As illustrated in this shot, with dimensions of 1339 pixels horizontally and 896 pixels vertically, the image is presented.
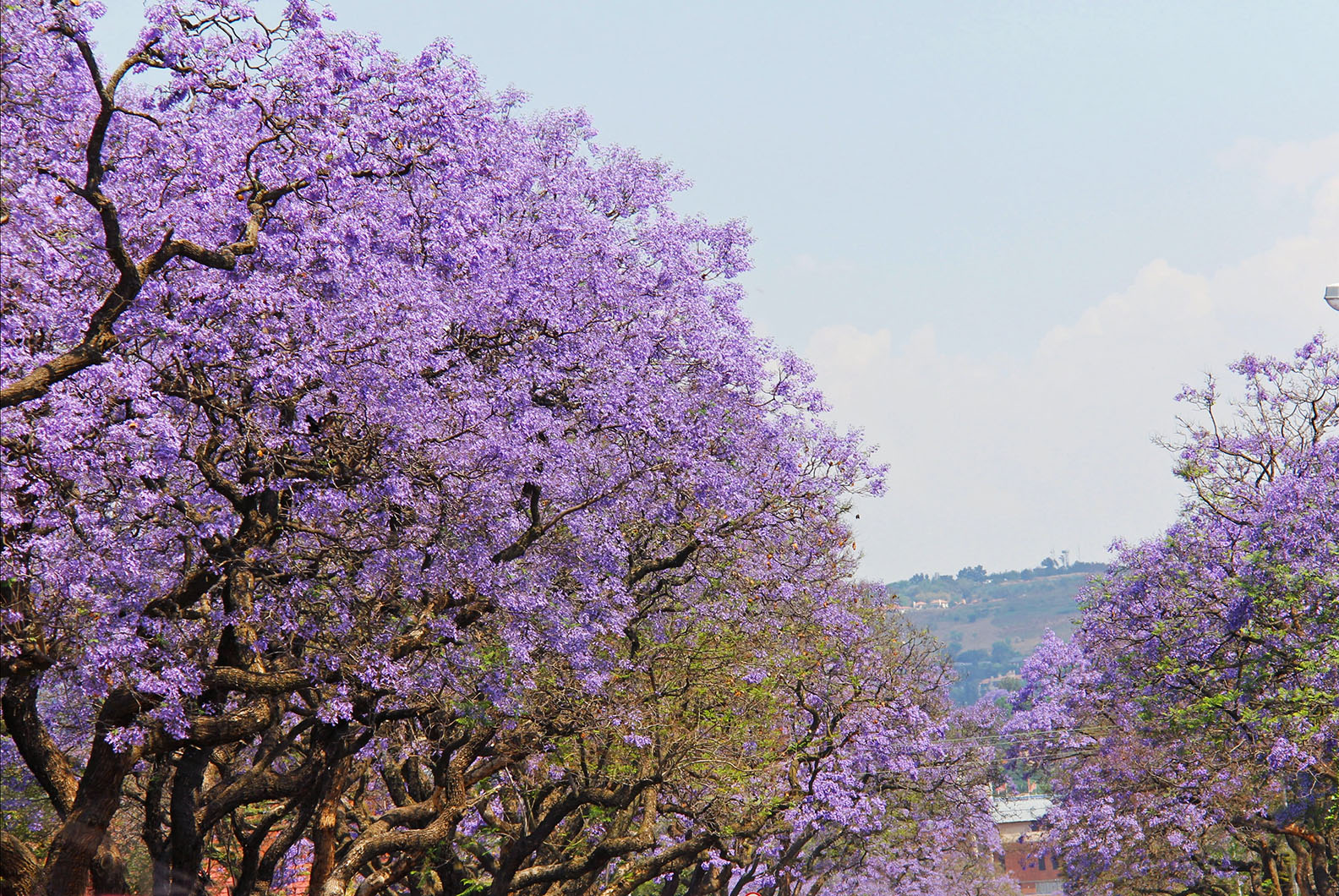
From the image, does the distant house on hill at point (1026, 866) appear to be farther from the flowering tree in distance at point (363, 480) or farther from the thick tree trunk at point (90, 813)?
the thick tree trunk at point (90, 813)

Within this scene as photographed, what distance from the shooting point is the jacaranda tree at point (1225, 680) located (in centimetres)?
2141

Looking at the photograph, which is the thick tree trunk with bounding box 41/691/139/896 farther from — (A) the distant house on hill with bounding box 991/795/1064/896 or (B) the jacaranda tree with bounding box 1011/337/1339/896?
(A) the distant house on hill with bounding box 991/795/1064/896

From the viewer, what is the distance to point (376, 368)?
13.7m

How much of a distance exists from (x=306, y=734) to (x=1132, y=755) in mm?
21747

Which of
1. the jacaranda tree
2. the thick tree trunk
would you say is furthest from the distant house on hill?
the thick tree trunk

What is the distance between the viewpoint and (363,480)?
14086mm

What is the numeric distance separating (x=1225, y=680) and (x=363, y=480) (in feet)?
54.4

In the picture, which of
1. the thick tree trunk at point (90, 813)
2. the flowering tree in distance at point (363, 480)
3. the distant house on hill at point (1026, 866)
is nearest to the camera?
the flowering tree in distance at point (363, 480)

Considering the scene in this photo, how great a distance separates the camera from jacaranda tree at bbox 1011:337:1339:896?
21406mm

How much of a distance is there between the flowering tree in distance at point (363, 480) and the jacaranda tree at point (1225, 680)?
6.86 m

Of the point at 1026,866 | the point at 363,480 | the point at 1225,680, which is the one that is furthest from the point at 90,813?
the point at 1026,866

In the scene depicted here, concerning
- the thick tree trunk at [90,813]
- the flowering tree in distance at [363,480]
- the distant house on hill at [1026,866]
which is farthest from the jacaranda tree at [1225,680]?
the distant house on hill at [1026,866]

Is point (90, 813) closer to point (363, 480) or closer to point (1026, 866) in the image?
point (363, 480)

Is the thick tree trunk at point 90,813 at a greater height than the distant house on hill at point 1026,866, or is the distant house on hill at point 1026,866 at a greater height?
the thick tree trunk at point 90,813
